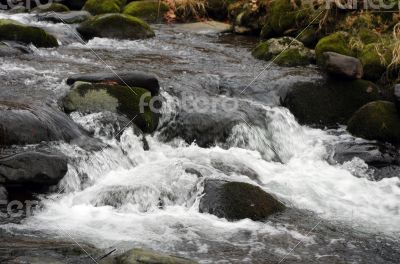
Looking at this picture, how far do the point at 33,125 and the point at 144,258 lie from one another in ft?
10.2

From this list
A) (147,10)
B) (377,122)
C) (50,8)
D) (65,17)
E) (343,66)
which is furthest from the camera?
(147,10)

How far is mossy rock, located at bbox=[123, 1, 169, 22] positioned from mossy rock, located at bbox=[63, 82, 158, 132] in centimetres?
883

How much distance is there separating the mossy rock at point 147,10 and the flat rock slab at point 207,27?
114cm

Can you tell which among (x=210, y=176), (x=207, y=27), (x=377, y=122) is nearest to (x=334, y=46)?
(x=377, y=122)

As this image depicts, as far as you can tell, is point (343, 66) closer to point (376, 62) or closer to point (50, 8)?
point (376, 62)

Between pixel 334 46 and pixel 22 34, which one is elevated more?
pixel 22 34

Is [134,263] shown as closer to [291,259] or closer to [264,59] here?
[291,259]

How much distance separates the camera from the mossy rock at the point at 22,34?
1138cm

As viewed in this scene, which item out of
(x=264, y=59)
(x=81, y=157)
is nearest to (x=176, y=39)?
(x=264, y=59)

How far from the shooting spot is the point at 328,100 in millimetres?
9914

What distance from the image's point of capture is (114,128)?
788 cm

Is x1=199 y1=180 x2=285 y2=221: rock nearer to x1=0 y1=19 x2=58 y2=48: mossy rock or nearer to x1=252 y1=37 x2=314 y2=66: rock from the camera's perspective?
x1=252 y1=37 x2=314 y2=66: rock

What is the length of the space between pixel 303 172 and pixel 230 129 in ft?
4.35

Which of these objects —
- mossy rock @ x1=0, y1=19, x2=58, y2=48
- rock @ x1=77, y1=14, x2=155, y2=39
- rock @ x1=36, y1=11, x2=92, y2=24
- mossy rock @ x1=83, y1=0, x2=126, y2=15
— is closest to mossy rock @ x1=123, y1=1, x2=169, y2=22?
mossy rock @ x1=83, y1=0, x2=126, y2=15
